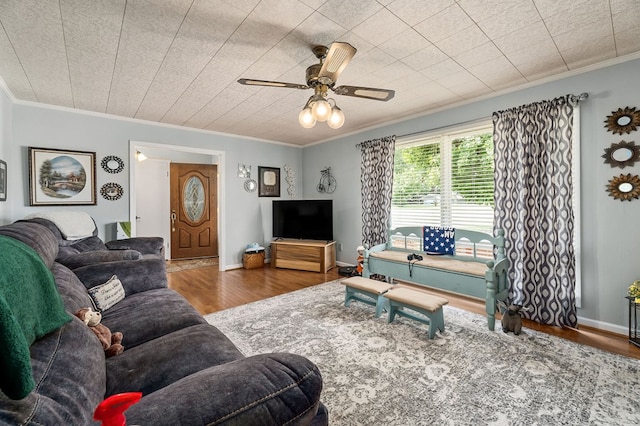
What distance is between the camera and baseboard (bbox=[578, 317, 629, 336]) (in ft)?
8.19

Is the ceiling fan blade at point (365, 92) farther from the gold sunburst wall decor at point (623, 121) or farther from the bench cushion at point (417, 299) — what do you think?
the gold sunburst wall decor at point (623, 121)

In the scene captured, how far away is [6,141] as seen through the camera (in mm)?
3006

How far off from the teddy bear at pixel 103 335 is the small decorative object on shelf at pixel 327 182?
4.20 meters

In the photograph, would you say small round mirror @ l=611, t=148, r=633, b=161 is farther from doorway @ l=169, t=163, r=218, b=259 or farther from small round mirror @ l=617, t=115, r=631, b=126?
doorway @ l=169, t=163, r=218, b=259

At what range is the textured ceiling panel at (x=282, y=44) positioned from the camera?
5.94 ft

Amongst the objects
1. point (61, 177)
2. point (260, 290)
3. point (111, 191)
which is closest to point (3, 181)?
point (61, 177)

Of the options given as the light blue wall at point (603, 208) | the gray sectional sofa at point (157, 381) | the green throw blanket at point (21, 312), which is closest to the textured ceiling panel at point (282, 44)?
the light blue wall at point (603, 208)

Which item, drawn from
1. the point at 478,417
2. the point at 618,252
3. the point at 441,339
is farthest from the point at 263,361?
the point at 618,252

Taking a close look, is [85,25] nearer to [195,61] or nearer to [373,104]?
[195,61]

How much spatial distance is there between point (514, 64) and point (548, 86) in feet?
2.05

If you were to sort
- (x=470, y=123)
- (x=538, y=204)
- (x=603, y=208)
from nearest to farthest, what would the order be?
(x=603, y=208), (x=538, y=204), (x=470, y=123)

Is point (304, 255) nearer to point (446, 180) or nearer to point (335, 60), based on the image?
point (446, 180)

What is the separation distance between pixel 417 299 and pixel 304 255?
265cm

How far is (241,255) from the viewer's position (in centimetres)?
525
